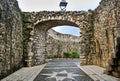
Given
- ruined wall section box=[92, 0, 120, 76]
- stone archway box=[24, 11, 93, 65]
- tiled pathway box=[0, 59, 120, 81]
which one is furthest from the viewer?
stone archway box=[24, 11, 93, 65]

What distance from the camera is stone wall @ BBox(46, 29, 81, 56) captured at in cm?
2644

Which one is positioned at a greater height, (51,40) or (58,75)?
(51,40)

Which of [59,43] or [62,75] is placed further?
[59,43]

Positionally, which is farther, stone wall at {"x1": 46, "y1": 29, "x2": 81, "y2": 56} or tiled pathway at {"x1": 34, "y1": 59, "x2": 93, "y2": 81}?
stone wall at {"x1": 46, "y1": 29, "x2": 81, "y2": 56}

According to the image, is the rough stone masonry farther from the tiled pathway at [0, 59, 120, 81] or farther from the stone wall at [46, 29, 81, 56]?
the stone wall at [46, 29, 81, 56]

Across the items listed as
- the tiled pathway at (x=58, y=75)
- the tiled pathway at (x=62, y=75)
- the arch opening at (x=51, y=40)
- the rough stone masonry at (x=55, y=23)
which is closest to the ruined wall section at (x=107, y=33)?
the rough stone masonry at (x=55, y=23)

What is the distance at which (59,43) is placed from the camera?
28.4 meters

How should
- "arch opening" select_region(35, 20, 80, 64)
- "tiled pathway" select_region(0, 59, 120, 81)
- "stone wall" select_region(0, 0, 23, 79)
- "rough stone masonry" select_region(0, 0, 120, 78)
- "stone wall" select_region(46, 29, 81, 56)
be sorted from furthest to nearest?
"stone wall" select_region(46, 29, 81, 56) < "arch opening" select_region(35, 20, 80, 64) < "rough stone masonry" select_region(0, 0, 120, 78) < "stone wall" select_region(0, 0, 23, 79) < "tiled pathway" select_region(0, 59, 120, 81)

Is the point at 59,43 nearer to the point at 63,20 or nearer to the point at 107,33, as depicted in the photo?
the point at 63,20

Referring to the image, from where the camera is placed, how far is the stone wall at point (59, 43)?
2644cm

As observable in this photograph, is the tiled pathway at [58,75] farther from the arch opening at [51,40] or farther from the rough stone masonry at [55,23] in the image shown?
the arch opening at [51,40]

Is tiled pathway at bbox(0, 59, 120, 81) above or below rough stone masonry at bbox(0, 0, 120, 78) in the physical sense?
below

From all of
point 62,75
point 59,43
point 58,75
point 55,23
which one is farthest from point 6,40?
point 59,43

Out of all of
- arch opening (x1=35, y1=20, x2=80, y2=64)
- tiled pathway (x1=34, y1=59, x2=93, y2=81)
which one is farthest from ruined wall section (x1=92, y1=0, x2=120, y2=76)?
arch opening (x1=35, y1=20, x2=80, y2=64)
